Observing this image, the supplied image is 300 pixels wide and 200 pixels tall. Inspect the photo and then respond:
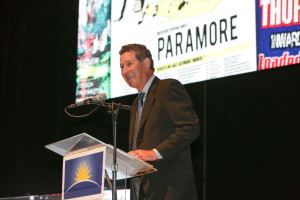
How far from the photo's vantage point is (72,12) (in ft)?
21.9

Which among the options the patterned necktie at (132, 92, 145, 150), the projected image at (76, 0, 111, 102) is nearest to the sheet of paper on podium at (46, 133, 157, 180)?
the patterned necktie at (132, 92, 145, 150)

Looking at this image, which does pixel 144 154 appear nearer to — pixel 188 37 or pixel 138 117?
pixel 138 117

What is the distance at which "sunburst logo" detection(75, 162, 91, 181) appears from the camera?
2406 mm

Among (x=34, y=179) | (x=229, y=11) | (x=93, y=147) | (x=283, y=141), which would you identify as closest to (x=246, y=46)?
(x=229, y=11)

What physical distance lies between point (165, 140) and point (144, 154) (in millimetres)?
175

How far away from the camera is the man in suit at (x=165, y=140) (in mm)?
2586

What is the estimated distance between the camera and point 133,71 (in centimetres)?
299

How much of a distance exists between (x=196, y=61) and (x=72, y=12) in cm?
279

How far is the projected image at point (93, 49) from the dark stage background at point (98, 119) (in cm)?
33

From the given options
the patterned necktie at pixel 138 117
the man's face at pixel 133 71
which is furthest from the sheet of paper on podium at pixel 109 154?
the man's face at pixel 133 71

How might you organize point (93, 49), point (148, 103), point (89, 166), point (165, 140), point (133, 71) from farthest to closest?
point (93, 49), point (133, 71), point (148, 103), point (165, 140), point (89, 166)

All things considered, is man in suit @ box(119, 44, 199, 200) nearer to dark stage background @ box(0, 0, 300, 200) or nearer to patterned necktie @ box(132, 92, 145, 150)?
patterned necktie @ box(132, 92, 145, 150)

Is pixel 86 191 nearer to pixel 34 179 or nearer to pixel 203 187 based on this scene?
pixel 203 187

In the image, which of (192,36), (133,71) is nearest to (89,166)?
(133,71)
